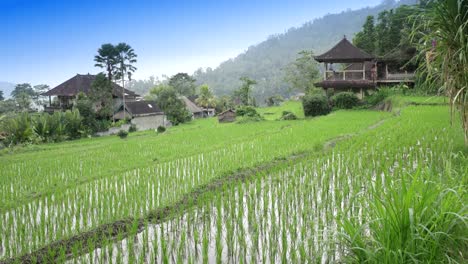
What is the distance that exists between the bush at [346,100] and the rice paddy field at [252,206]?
14.6 metres

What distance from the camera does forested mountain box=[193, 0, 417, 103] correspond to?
95125 mm

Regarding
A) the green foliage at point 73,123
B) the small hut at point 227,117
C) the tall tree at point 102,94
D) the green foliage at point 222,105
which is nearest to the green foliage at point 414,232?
the green foliage at point 73,123

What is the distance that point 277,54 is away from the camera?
12850 cm

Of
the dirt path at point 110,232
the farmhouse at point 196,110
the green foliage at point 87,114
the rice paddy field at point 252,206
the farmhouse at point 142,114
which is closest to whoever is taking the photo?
the rice paddy field at point 252,206

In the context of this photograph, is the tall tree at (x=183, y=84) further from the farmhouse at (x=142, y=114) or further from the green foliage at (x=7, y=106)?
the farmhouse at (x=142, y=114)

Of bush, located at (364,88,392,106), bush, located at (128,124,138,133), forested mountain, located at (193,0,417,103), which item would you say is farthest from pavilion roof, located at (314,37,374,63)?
forested mountain, located at (193,0,417,103)

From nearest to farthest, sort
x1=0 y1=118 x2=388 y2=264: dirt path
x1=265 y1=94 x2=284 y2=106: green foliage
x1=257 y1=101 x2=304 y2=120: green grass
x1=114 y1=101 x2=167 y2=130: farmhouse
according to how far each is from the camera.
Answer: x1=0 y1=118 x2=388 y2=264: dirt path → x1=257 y1=101 x2=304 y2=120: green grass → x1=114 y1=101 x2=167 y2=130: farmhouse → x1=265 y1=94 x2=284 y2=106: green foliage

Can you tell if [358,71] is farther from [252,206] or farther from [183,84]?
[183,84]

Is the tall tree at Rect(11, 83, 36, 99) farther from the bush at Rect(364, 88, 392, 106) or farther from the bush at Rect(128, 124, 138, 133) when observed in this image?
the bush at Rect(364, 88, 392, 106)

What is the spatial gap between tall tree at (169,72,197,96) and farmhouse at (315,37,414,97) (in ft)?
123

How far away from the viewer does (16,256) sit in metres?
4.47

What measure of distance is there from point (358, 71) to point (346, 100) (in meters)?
2.75

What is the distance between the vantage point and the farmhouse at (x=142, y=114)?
1303 inches

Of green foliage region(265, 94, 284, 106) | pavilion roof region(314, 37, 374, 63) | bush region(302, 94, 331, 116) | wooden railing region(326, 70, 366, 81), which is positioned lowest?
bush region(302, 94, 331, 116)
